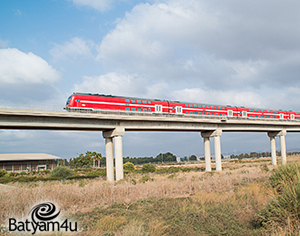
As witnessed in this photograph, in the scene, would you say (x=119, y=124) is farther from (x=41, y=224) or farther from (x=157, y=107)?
(x=41, y=224)

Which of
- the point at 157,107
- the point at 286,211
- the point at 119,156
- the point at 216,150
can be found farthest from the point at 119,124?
the point at 286,211

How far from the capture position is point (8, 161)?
6394 cm

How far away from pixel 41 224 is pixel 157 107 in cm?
2940

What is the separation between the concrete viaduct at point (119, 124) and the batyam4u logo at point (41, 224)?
56.2 ft

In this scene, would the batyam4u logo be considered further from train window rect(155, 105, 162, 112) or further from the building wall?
the building wall

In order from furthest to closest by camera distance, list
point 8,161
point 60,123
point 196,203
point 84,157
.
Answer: point 84,157 → point 8,161 → point 60,123 → point 196,203

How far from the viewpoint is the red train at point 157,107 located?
30.5 metres

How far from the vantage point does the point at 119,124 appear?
3172 cm

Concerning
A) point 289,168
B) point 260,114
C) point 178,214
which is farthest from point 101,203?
point 260,114

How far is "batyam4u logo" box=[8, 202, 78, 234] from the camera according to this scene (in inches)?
358

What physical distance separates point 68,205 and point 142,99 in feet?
82.5

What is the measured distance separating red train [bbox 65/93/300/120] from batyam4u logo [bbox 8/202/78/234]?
20444 mm

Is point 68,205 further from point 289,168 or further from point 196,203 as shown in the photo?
point 289,168

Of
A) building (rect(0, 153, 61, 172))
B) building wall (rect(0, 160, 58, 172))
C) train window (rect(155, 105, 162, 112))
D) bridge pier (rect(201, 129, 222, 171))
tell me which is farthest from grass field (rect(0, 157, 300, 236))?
building (rect(0, 153, 61, 172))
